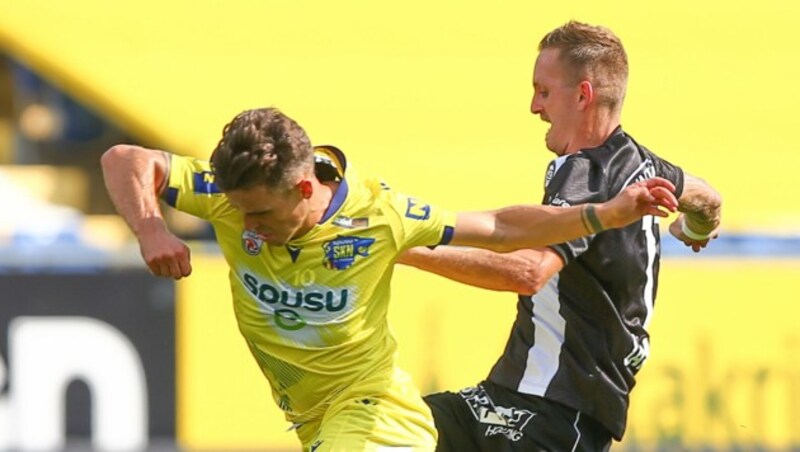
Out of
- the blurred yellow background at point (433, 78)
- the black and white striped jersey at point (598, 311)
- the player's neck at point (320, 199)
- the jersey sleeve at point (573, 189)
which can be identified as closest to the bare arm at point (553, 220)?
the jersey sleeve at point (573, 189)

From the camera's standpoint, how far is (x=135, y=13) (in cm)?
1395

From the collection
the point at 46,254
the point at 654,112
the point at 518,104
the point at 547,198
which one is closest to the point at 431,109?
the point at 518,104

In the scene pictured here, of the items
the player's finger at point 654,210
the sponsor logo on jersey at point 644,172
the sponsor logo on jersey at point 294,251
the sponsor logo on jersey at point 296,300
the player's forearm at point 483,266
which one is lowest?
the sponsor logo on jersey at point 296,300

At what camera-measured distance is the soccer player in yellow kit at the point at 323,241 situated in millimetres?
4617

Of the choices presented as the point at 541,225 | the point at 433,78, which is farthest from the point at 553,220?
the point at 433,78

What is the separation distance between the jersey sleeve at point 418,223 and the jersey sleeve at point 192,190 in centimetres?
47

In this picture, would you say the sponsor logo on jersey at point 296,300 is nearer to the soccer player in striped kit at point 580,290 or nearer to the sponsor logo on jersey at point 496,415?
the soccer player in striped kit at point 580,290

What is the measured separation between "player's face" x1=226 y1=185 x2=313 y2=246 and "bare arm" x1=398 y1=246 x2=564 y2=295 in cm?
42

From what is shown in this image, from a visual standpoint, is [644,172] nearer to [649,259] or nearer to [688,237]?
[649,259]

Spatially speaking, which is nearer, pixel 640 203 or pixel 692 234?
pixel 640 203

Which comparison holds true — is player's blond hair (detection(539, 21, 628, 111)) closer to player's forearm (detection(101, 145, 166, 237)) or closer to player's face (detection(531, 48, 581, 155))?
player's face (detection(531, 48, 581, 155))

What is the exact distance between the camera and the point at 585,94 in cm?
515

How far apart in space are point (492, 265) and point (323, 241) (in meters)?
0.50

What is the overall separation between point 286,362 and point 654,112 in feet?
29.5
